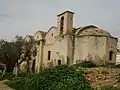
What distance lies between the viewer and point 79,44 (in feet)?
101

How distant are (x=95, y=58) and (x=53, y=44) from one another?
8.11 meters

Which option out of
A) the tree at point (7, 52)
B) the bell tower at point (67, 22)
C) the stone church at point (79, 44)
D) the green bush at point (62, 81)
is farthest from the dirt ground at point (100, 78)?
the tree at point (7, 52)

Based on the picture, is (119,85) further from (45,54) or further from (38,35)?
(38,35)

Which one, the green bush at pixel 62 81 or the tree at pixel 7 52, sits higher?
the tree at pixel 7 52

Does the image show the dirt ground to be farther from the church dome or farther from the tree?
the tree

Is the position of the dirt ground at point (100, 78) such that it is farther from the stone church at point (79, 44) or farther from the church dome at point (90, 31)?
the church dome at point (90, 31)

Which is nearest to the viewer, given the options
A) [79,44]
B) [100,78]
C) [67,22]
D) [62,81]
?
[62,81]

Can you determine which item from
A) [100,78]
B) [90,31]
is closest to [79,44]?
[90,31]

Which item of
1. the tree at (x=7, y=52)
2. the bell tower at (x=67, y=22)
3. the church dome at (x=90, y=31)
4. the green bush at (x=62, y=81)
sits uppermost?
the bell tower at (x=67, y=22)

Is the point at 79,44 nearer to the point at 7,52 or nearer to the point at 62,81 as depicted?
the point at 7,52

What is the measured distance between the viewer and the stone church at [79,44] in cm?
2986

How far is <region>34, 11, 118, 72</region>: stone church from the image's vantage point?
1176 inches

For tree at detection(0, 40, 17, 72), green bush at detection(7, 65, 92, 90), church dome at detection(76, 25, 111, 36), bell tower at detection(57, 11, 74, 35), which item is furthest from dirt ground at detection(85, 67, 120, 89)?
tree at detection(0, 40, 17, 72)

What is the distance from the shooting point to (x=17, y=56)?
3553 centimetres
